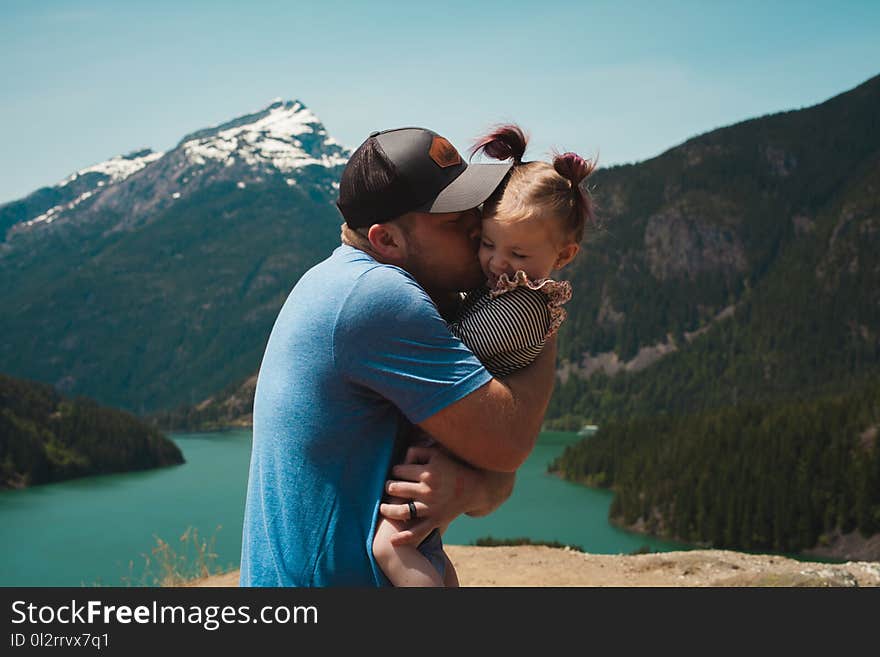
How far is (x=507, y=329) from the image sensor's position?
9.56 feet

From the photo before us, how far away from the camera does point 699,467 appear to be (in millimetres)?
88500

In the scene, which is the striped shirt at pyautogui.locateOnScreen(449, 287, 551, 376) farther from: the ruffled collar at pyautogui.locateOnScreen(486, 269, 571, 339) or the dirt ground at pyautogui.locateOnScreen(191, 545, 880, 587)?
the dirt ground at pyautogui.locateOnScreen(191, 545, 880, 587)

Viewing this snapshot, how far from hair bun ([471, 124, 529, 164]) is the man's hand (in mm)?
1156

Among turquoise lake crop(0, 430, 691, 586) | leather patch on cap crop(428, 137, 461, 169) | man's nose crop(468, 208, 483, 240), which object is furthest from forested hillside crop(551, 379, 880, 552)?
leather patch on cap crop(428, 137, 461, 169)

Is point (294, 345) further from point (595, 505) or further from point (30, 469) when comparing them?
point (30, 469)

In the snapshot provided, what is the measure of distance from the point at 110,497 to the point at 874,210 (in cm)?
15392

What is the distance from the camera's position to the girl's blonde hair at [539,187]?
3.14 metres

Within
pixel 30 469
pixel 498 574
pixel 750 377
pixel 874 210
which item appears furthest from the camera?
pixel 874 210

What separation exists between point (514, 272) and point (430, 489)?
0.83 m

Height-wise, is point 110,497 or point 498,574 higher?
point 498,574

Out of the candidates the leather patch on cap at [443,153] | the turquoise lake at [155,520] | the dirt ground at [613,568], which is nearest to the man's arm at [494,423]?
the leather patch on cap at [443,153]

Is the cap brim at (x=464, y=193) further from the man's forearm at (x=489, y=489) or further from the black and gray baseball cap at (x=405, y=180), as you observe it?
the man's forearm at (x=489, y=489)

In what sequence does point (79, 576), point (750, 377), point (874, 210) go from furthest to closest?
1. point (874, 210)
2. point (750, 377)
3. point (79, 576)
